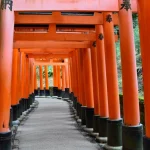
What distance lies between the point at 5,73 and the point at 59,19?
3316 mm

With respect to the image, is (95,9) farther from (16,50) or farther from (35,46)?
(16,50)

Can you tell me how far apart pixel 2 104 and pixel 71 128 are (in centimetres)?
607

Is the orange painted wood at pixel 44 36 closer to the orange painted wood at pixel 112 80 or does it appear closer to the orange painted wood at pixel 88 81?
the orange painted wood at pixel 88 81

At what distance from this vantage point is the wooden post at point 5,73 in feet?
20.7

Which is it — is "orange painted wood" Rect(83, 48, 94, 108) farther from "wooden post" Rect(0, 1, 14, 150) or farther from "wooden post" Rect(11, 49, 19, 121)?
"wooden post" Rect(0, 1, 14, 150)

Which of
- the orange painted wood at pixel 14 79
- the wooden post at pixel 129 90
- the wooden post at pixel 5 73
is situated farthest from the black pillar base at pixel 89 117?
the wooden post at pixel 5 73

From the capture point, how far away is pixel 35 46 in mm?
12602

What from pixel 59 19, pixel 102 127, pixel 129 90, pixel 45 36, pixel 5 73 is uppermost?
pixel 59 19

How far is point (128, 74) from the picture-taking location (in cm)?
673

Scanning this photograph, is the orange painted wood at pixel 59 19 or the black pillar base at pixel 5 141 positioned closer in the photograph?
the black pillar base at pixel 5 141

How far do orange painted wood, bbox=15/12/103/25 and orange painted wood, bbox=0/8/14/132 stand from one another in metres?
2.69

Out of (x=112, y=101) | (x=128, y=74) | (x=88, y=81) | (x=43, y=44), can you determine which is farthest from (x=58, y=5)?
(x=43, y=44)

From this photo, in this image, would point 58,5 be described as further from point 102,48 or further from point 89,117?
point 89,117

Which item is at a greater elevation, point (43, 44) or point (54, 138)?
point (43, 44)
